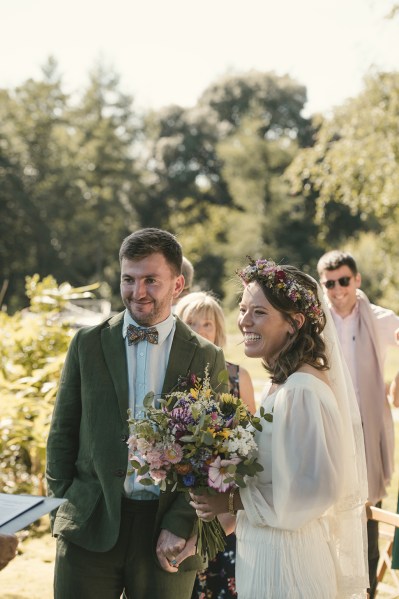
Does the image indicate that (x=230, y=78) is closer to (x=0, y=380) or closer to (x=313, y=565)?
(x=0, y=380)

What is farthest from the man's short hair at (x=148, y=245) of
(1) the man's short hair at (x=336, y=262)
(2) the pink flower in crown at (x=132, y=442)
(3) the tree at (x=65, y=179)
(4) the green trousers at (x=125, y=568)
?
(3) the tree at (x=65, y=179)

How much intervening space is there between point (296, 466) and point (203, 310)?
6.70ft

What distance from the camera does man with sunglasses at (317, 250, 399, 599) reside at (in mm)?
4992

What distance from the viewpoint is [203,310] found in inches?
174

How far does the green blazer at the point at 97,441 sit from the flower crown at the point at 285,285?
0.44 m

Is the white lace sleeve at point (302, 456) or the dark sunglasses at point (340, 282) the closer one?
the white lace sleeve at point (302, 456)

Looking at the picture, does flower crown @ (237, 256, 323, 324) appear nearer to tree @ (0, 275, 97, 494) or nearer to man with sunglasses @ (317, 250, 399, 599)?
man with sunglasses @ (317, 250, 399, 599)

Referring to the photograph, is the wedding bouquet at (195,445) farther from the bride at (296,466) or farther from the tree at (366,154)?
the tree at (366,154)

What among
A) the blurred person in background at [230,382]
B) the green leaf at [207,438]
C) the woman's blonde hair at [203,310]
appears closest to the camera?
the green leaf at [207,438]

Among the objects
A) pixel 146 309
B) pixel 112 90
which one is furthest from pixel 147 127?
pixel 146 309

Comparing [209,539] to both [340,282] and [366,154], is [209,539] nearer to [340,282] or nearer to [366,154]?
[340,282]

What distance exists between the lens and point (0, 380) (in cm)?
642

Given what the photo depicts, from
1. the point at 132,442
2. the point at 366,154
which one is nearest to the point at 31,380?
the point at 132,442

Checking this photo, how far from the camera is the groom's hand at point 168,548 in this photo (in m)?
2.72
